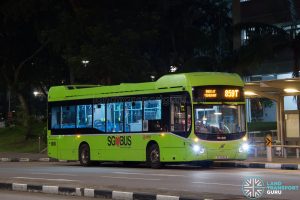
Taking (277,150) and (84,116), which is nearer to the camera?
(84,116)

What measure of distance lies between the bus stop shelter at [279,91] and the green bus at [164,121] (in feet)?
6.84

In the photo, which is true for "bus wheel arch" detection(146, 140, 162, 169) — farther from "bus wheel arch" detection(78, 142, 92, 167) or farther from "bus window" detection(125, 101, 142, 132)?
"bus wheel arch" detection(78, 142, 92, 167)

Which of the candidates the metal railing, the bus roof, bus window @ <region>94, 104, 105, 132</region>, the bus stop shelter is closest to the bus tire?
the metal railing

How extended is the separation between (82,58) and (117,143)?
12.9m

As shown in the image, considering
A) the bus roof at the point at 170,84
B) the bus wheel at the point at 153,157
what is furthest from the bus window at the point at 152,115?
the bus wheel at the point at 153,157

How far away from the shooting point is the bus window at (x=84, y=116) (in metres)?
29.1

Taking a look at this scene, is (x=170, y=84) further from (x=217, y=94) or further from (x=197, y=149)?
(x=197, y=149)

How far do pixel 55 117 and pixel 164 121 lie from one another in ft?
25.4

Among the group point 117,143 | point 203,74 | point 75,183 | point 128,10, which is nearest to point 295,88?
point 203,74

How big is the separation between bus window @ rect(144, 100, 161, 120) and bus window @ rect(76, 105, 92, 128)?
12.5 feet

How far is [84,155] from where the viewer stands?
96.7 feet

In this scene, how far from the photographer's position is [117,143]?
2742cm

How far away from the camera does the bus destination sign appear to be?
24.3 metres

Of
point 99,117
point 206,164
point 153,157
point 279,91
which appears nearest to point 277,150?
point 279,91
